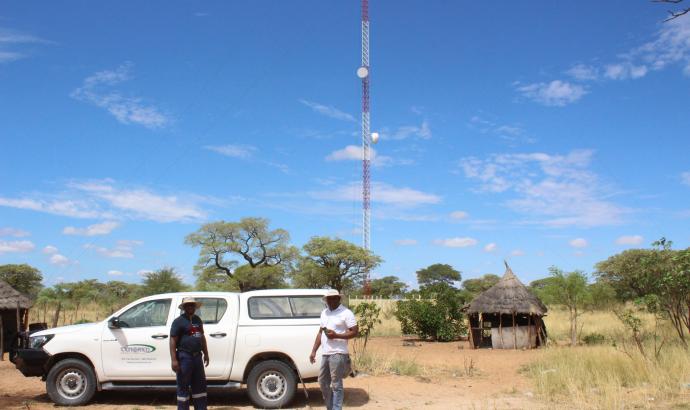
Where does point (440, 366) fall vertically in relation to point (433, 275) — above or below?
below

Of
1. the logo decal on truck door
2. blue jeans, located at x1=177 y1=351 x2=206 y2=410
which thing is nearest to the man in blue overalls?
blue jeans, located at x1=177 y1=351 x2=206 y2=410

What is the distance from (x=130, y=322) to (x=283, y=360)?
2718 mm

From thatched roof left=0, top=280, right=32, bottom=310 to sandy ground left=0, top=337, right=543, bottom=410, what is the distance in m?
3.56

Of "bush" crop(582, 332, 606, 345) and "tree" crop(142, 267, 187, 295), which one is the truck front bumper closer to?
"bush" crop(582, 332, 606, 345)

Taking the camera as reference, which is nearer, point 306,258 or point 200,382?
point 200,382

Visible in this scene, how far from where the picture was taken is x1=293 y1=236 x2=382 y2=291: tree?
Answer: 2138 inches

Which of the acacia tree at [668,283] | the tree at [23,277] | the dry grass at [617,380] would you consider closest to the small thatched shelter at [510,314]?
the acacia tree at [668,283]

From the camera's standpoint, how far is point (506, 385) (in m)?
13.1

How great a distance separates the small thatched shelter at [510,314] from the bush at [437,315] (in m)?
2.49

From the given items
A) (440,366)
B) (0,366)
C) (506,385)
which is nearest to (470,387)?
(506,385)

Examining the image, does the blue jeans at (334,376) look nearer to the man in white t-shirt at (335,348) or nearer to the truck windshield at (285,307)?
the man in white t-shirt at (335,348)

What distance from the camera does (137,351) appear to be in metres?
9.87

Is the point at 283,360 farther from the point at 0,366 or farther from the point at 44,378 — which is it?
the point at 0,366

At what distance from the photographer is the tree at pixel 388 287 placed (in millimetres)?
77125
